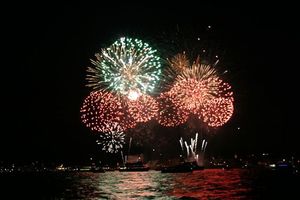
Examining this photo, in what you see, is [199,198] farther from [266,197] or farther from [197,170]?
[197,170]

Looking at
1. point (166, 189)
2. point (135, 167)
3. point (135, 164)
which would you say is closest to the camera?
point (166, 189)

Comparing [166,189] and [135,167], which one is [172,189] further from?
[135,167]

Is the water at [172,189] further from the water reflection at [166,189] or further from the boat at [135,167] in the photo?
the boat at [135,167]

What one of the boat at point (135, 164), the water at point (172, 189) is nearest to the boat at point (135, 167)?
the boat at point (135, 164)

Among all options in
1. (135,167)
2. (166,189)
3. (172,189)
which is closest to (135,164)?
(135,167)

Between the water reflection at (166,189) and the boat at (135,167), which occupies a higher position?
the boat at (135,167)

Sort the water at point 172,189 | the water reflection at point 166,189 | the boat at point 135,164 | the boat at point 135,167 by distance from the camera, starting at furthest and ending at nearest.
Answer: the boat at point 135,164 < the boat at point 135,167 < the water at point 172,189 < the water reflection at point 166,189

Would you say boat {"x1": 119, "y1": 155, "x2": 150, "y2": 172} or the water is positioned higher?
boat {"x1": 119, "y1": 155, "x2": 150, "y2": 172}

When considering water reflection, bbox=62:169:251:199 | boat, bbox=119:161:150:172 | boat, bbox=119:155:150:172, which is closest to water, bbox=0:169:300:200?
water reflection, bbox=62:169:251:199

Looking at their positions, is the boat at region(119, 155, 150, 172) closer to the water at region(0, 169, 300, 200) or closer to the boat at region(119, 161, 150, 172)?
the boat at region(119, 161, 150, 172)

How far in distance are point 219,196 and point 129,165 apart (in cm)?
8769

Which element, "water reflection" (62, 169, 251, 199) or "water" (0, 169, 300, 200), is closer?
"water reflection" (62, 169, 251, 199)

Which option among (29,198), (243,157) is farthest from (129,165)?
(29,198)

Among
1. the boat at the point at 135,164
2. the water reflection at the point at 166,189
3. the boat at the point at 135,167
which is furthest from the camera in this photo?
the boat at the point at 135,164
